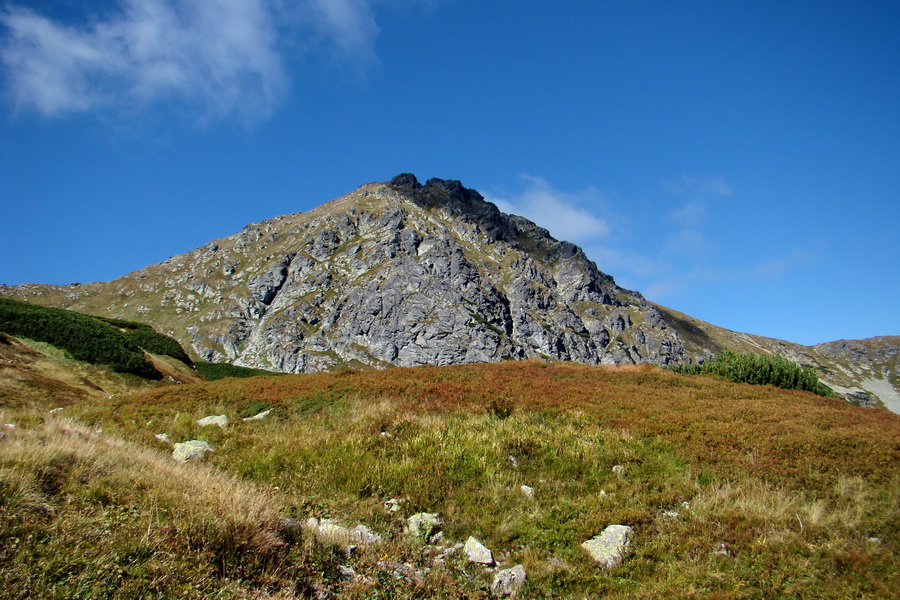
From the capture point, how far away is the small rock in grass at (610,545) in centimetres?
716

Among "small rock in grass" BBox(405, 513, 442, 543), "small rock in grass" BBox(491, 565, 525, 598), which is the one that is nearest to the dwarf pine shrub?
"small rock in grass" BBox(405, 513, 442, 543)

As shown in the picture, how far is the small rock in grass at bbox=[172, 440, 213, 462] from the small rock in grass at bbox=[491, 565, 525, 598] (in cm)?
746

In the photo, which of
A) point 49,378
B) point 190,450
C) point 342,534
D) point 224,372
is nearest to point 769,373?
point 342,534

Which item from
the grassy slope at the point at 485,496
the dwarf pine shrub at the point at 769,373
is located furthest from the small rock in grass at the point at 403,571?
the dwarf pine shrub at the point at 769,373

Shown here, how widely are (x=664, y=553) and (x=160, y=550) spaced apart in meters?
7.55

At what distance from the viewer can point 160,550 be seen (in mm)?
4664

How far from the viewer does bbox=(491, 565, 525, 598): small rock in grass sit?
619cm

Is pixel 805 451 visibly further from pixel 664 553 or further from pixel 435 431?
pixel 435 431

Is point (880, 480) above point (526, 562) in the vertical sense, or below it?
above

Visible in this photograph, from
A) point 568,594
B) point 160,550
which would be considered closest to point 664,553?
point 568,594

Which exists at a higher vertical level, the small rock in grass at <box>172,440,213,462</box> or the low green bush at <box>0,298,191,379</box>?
the low green bush at <box>0,298,191,379</box>

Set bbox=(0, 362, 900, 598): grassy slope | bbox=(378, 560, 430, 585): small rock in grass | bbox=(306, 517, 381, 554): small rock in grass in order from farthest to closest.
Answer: bbox=(306, 517, 381, 554): small rock in grass < bbox=(378, 560, 430, 585): small rock in grass < bbox=(0, 362, 900, 598): grassy slope

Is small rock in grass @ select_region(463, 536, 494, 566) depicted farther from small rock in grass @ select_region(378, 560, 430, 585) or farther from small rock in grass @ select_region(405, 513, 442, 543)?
small rock in grass @ select_region(378, 560, 430, 585)

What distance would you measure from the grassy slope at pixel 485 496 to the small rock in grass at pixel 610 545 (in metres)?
0.16
